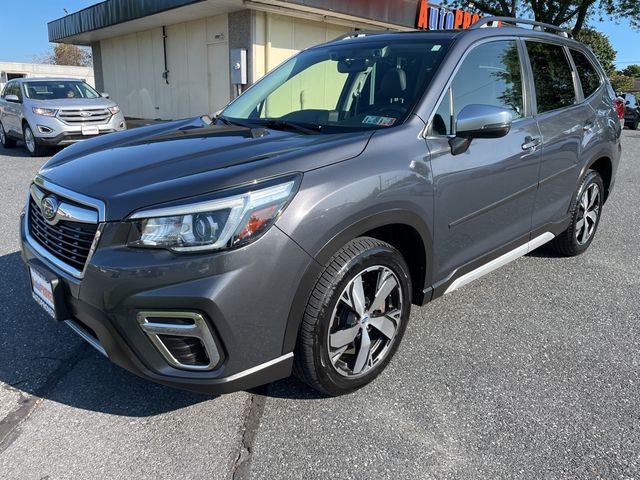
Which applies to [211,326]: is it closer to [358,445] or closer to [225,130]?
[358,445]

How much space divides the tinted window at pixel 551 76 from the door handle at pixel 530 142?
0.92 ft

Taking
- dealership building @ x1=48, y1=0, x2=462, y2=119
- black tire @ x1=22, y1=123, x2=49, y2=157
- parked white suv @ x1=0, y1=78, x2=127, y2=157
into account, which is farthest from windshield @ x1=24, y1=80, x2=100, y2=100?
dealership building @ x1=48, y1=0, x2=462, y2=119

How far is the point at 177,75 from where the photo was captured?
16438 millimetres

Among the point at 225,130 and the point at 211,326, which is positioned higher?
the point at 225,130

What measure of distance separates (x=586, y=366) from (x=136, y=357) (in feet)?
7.90

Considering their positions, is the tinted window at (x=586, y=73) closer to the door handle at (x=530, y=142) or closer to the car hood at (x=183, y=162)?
the door handle at (x=530, y=142)

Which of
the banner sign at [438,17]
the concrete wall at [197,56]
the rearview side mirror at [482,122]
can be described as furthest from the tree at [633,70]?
the rearview side mirror at [482,122]

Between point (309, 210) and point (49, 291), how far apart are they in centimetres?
122

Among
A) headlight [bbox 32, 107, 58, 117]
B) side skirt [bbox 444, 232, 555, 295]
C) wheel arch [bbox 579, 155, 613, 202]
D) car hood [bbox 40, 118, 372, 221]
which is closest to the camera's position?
car hood [bbox 40, 118, 372, 221]

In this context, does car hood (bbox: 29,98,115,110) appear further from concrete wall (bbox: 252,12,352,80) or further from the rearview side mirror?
the rearview side mirror

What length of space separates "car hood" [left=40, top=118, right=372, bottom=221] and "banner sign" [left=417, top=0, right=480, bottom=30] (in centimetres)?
1414

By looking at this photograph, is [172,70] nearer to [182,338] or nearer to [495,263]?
[495,263]

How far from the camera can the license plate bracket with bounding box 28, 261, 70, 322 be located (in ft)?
7.18

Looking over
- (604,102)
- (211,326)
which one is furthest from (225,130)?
(604,102)
